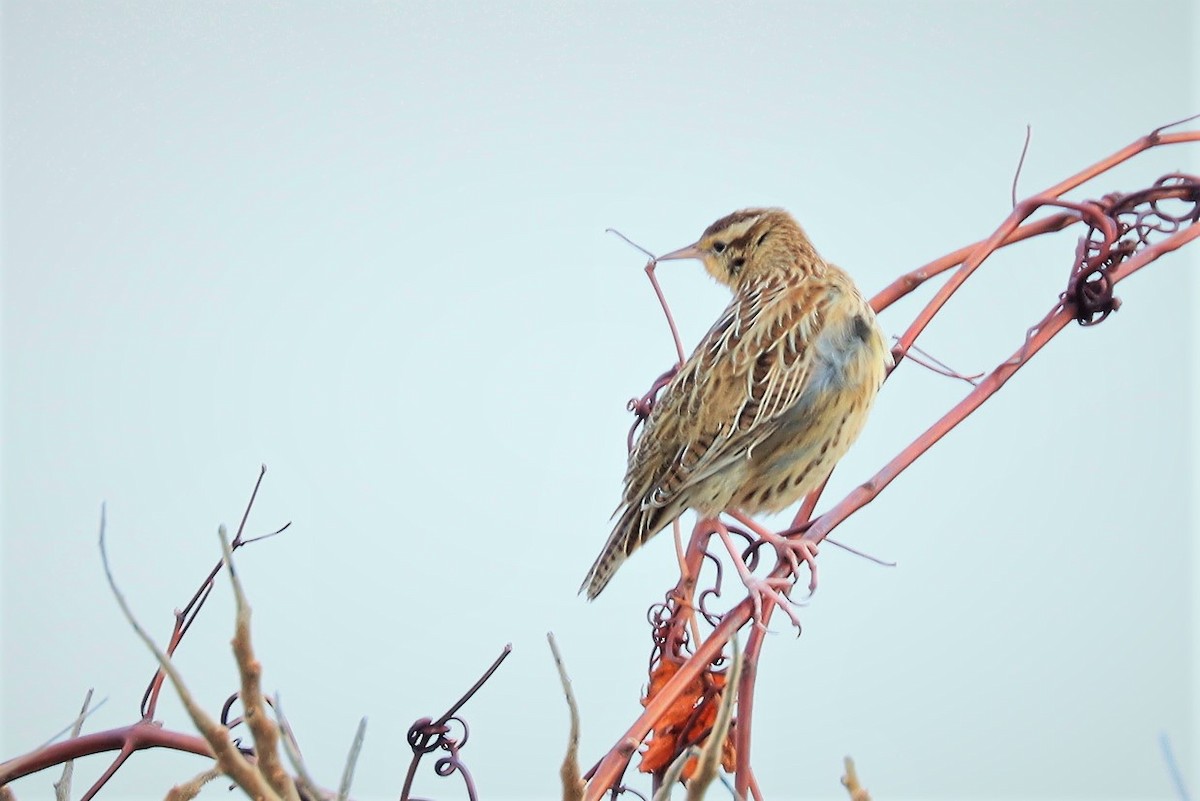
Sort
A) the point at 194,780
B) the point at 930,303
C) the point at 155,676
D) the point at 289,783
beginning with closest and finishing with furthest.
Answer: the point at 289,783
the point at 194,780
the point at 155,676
the point at 930,303

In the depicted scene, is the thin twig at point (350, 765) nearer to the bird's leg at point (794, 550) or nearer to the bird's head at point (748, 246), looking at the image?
the bird's leg at point (794, 550)

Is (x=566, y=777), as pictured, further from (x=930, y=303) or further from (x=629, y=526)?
(x=629, y=526)

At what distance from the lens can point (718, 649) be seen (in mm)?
1607

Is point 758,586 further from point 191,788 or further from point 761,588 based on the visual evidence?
point 191,788

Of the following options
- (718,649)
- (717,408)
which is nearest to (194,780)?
(718,649)

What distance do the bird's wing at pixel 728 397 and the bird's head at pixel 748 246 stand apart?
0.23 m

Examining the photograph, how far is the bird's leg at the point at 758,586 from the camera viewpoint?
1687mm

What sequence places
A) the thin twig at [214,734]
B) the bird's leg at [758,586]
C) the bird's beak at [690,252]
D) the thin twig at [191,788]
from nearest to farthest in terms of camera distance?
the thin twig at [214,734], the thin twig at [191,788], the bird's leg at [758,586], the bird's beak at [690,252]

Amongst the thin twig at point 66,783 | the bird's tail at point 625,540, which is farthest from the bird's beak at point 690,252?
the thin twig at point 66,783

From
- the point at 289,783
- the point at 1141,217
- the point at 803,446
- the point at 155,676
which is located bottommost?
the point at 289,783

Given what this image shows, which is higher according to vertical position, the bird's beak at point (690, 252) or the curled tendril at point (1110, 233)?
the bird's beak at point (690, 252)

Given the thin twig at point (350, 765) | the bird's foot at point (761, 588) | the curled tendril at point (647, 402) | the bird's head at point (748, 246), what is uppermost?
the bird's head at point (748, 246)

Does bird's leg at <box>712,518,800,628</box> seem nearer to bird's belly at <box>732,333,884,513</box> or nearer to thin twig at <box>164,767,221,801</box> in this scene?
bird's belly at <box>732,333,884,513</box>

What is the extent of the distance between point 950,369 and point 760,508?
1.79 feet
